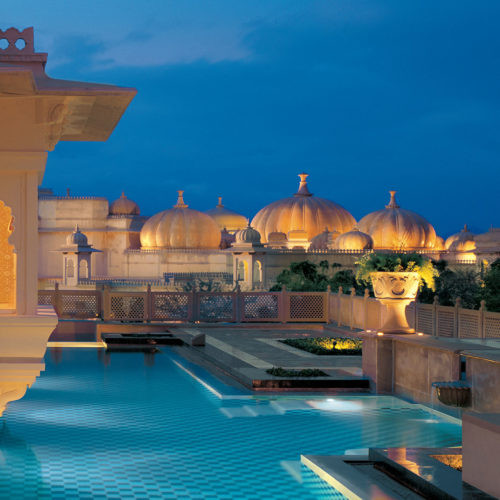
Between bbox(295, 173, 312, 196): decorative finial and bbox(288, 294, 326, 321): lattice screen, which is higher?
bbox(295, 173, 312, 196): decorative finial

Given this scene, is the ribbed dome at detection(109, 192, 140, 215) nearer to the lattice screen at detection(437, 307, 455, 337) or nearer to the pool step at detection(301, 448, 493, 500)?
the lattice screen at detection(437, 307, 455, 337)

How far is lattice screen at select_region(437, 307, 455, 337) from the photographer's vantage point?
11859mm

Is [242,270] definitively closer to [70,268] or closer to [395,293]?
[70,268]

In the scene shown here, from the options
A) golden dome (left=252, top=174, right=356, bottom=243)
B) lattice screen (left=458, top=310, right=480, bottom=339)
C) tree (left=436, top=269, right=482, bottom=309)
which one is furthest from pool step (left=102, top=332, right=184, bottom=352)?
golden dome (left=252, top=174, right=356, bottom=243)

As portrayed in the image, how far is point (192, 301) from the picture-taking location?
17.6m

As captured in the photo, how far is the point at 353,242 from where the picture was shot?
35.2m

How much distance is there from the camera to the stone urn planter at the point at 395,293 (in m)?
9.39

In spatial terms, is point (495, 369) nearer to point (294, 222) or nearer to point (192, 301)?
point (192, 301)

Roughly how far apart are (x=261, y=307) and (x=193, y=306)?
141cm

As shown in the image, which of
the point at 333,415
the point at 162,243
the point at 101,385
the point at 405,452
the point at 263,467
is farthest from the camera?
the point at 162,243

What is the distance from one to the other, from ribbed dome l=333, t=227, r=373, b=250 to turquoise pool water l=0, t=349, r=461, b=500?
82.1 feet

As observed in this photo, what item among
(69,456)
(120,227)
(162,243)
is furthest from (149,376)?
(120,227)

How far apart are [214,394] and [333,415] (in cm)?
173

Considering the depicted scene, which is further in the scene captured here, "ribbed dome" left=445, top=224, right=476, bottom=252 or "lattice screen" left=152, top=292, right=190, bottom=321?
Answer: "ribbed dome" left=445, top=224, right=476, bottom=252
